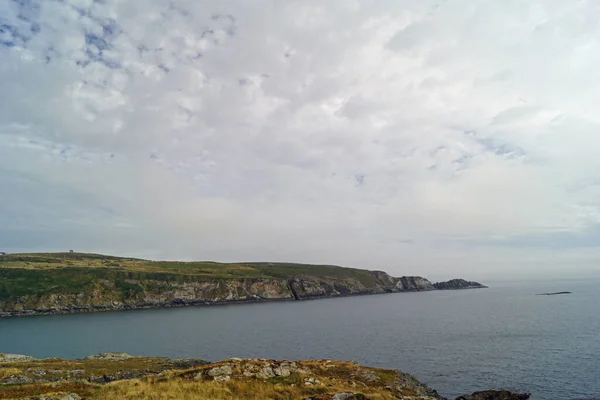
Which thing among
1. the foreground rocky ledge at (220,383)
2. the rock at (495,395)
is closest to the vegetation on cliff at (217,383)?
the foreground rocky ledge at (220,383)

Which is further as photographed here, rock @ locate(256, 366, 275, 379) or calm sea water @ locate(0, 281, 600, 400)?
calm sea water @ locate(0, 281, 600, 400)

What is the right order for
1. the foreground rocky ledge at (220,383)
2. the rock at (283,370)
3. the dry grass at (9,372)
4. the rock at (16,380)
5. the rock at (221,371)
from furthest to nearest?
the dry grass at (9,372), the rock at (283,370), the rock at (16,380), the rock at (221,371), the foreground rocky ledge at (220,383)

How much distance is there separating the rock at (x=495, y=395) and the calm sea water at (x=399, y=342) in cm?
248

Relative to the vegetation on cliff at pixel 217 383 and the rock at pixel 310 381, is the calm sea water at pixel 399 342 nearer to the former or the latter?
the vegetation on cliff at pixel 217 383

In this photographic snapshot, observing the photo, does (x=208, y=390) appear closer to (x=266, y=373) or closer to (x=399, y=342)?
(x=266, y=373)

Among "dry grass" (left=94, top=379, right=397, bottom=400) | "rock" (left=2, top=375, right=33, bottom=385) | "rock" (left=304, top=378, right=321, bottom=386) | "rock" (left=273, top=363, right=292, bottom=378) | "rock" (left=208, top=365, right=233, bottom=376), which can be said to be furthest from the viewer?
"rock" (left=273, top=363, right=292, bottom=378)

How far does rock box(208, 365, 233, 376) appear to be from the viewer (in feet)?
121

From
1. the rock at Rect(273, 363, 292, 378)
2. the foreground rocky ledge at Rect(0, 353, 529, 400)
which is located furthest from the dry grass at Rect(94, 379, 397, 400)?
the rock at Rect(273, 363, 292, 378)

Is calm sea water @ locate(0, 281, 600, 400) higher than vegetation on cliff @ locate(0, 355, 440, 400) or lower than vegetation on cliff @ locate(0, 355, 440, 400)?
lower

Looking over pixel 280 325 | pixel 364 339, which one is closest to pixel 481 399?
pixel 364 339

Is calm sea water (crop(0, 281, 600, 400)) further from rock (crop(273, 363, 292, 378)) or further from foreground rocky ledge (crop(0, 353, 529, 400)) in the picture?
rock (crop(273, 363, 292, 378))

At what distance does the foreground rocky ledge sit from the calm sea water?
11.0m

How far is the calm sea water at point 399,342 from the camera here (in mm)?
56188

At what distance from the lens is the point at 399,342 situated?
86875 mm
